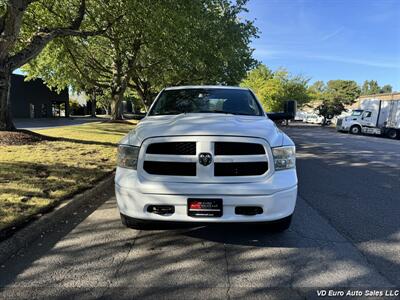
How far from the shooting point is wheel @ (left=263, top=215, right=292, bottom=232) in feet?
14.4

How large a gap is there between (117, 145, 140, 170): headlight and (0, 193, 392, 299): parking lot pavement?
0.92 m

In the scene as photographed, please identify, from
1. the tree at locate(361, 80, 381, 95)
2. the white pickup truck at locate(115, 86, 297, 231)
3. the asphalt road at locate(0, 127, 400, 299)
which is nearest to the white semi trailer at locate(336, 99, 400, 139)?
the asphalt road at locate(0, 127, 400, 299)

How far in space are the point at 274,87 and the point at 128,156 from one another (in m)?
52.7

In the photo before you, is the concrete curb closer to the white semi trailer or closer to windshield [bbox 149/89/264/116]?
windshield [bbox 149/89/264/116]

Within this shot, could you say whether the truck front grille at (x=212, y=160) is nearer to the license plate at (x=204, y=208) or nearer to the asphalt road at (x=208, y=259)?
the license plate at (x=204, y=208)

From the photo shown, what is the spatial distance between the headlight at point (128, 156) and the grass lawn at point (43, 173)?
1.58 m

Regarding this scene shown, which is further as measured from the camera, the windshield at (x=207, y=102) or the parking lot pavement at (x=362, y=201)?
the windshield at (x=207, y=102)

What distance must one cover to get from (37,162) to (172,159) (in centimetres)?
566

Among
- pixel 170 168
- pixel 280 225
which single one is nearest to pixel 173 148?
pixel 170 168

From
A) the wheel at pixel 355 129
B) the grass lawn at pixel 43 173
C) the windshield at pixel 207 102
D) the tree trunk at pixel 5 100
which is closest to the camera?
the grass lawn at pixel 43 173

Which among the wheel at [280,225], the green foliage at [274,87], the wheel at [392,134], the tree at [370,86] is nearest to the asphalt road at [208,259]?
the wheel at [280,225]

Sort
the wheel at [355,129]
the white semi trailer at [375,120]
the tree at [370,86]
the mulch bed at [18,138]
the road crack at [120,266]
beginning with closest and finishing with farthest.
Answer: the road crack at [120,266]
the mulch bed at [18,138]
the white semi trailer at [375,120]
the wheel at [355,129]
the tree at [370,86]

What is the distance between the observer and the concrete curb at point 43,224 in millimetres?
4250

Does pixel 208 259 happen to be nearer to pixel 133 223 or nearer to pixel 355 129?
pixel 133 223
